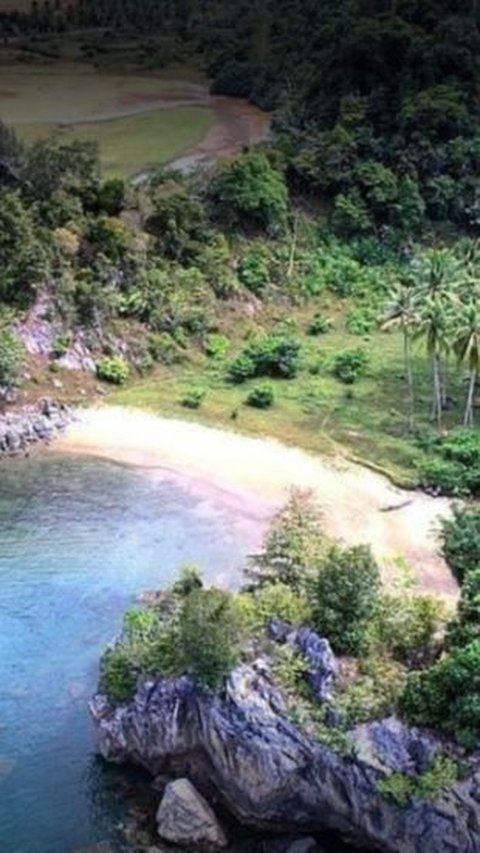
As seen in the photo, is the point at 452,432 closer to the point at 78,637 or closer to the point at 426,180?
the point at 78,637

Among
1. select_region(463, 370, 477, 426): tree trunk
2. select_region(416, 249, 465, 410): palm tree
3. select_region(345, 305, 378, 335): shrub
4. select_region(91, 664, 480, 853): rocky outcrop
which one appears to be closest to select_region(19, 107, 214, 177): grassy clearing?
select_region(345, 305, 378, 335): shrub

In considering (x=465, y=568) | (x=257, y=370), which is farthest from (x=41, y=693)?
(x=257, y=370)

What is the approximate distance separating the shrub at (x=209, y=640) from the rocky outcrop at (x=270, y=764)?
0.58 metres

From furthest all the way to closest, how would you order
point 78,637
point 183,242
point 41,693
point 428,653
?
point 183,242 < point 78,637 < point 41,693 < point 428,653

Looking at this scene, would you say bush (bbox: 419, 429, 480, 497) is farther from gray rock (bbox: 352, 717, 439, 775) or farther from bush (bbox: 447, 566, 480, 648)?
gray rock (bbox: 352, 717, 439, 775)

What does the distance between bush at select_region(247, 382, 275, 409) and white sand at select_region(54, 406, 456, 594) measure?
13.3ft

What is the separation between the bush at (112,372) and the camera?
80938 mm

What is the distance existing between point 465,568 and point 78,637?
718 inches

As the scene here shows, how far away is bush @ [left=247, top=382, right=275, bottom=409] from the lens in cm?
7825

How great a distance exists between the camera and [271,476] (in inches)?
2773

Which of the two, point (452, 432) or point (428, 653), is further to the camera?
point (452, 432)

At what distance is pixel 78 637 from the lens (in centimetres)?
5628

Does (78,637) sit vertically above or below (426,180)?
below

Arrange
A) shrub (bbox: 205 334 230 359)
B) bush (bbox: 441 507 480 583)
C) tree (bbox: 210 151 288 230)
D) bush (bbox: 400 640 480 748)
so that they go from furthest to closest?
1. tree (bbox: 210 151 288 230)
2. shrub (bbox: 205 334 230 359)
3. bush (bbox: 441 507 480 583)
4. bush (bbox: 400 640 480 748)
